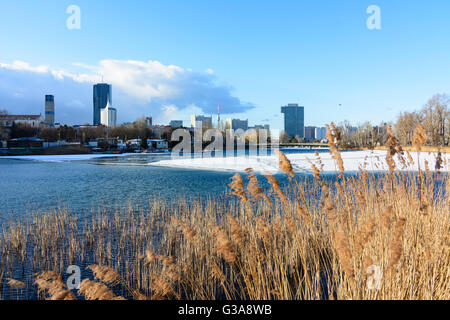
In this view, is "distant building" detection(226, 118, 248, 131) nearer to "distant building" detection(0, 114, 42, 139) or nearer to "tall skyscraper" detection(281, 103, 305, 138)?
"tall skyscraper" detection(281, 103, 305, 138)

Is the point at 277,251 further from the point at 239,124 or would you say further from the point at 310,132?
the point at 310,132

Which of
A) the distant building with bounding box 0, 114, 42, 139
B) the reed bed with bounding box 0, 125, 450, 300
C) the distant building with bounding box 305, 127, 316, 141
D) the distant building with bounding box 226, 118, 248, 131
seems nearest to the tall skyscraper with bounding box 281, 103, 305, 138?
the distant building with bounding box 226, 118, 248, 131

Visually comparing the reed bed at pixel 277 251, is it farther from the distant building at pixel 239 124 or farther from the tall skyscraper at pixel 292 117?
the tall skyscraper at pixel 292 117

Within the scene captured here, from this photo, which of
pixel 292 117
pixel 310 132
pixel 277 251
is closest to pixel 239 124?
pixel 292 117

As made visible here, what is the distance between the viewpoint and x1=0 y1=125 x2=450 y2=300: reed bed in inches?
93.2

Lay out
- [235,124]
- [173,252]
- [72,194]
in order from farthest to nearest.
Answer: [235,124] → [72,194] → [173,252]

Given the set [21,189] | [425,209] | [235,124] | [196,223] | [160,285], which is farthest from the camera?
[235,124]

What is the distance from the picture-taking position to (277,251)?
4559 mm

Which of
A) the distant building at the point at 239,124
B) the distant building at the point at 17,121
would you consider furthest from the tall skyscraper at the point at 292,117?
the distant building at the point at 17,121

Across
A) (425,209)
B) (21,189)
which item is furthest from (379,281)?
(21,189)

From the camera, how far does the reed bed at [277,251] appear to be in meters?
2.37
